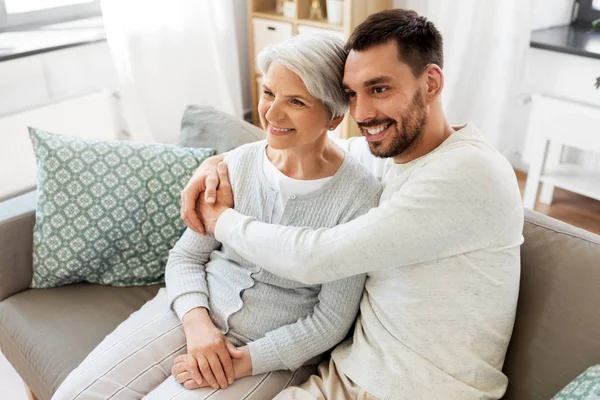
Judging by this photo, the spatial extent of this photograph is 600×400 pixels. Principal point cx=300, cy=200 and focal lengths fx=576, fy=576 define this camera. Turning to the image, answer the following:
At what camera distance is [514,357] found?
4.00 feet

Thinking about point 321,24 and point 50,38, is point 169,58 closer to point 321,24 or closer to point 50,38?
point 50,38

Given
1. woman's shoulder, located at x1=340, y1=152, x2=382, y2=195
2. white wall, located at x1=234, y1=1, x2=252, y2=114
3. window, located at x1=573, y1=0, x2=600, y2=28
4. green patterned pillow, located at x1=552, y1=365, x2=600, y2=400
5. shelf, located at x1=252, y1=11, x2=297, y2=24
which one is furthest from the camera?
white wall, located at x1=234, y1=1, x2=252, y2=114

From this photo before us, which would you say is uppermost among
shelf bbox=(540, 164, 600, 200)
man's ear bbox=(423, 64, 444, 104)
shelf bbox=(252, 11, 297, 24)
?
man's ear bbox=(423, 64, 444, 104)

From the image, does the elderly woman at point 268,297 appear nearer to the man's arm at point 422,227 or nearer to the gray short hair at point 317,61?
the gray short hair at point 317,61

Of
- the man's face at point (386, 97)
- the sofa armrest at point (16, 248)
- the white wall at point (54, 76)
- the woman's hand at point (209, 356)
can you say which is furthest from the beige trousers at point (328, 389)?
the white wall at point (54, 76)

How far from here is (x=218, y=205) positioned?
53.7 inches

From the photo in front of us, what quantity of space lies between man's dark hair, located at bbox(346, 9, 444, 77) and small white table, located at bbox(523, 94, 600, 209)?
1705mm

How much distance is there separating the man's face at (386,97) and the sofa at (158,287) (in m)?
0.37

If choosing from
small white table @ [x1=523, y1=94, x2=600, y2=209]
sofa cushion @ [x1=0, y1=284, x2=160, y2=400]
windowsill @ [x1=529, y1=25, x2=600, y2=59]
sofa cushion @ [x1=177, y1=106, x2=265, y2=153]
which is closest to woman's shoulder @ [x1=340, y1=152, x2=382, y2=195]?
sofa cushion @ [x1=177, y1=106, x2=265, y2=153]

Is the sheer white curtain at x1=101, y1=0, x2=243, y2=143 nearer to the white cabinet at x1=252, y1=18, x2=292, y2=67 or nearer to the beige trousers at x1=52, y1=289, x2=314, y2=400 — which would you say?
the white cabinet at x1=252, y1=18, x2=292, y2=67

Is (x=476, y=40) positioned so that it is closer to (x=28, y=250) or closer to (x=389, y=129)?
(x=389, y=129)

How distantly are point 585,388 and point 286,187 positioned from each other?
2.39ft

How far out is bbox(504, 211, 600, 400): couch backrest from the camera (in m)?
1.13

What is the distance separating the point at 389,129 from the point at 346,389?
552 millimetres
